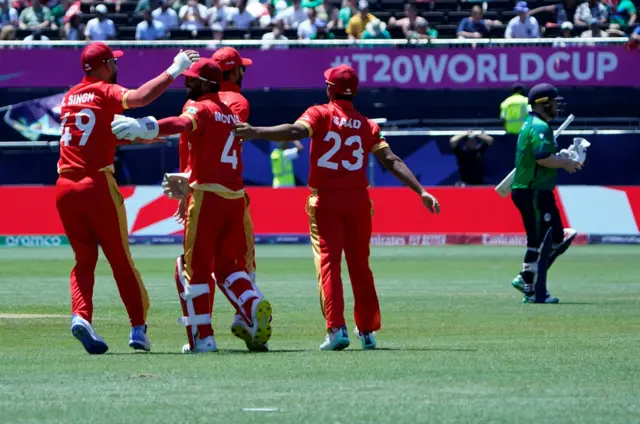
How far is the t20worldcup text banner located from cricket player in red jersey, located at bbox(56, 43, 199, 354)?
64.4 ft

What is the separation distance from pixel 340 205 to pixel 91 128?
2032 millimetres

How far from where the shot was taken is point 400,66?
31.5 m

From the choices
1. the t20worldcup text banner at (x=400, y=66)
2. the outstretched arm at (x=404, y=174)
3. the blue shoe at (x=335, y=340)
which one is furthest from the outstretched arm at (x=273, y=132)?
the t20worldcup text banner at (x=400, y=66)

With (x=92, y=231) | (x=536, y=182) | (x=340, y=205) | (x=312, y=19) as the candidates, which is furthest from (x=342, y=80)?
(x=312, y=19)

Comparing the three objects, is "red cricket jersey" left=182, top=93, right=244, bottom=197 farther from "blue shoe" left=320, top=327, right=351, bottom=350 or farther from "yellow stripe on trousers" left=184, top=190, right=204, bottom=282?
"blue shoe" left=320, top=327, right=351, bottom=350

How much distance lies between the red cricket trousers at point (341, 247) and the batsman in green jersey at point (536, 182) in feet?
17.0

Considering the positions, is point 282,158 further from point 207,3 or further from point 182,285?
point 182,285

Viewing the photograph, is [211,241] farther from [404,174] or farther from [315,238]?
[404,174]

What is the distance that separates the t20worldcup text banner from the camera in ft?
102

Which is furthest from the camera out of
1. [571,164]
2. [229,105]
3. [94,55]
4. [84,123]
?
[571,164]

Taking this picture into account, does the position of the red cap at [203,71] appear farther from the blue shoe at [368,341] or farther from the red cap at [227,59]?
the blue shoe at [368,341]

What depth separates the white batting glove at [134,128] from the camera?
35.4ft

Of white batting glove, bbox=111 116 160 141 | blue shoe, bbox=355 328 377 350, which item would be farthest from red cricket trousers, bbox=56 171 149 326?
blue shoe, bbox=355 328 377 350

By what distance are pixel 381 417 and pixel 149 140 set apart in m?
3.91
